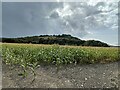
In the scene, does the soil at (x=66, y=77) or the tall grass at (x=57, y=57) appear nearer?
the soil at (x=66, y=77)

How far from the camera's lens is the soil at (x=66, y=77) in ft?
31.6

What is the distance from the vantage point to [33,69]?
10352mm

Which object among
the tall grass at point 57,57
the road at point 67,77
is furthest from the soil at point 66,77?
the tall grass at point 57,57

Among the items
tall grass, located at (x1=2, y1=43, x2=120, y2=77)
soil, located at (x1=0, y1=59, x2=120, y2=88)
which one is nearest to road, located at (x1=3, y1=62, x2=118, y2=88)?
soil, located at (x1=0, y1=59, x2=120, y2=88)

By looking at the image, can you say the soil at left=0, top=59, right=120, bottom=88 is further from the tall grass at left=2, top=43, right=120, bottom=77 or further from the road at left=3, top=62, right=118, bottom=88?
the tall grass at left=2, top=43, right=120, bottom=77

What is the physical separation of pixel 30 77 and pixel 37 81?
507mm

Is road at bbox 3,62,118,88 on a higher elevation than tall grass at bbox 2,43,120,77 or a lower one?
lower

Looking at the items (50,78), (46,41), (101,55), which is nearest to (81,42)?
(46,41)

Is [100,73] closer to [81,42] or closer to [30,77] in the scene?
[30,77]

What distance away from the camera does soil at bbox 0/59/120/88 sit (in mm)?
9641

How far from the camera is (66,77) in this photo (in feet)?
33.4

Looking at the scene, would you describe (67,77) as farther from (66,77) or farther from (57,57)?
(57,57)

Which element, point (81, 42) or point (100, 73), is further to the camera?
point (81, 42)

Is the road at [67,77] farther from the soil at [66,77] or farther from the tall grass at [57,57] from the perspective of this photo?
the tall grass at [57,57]
